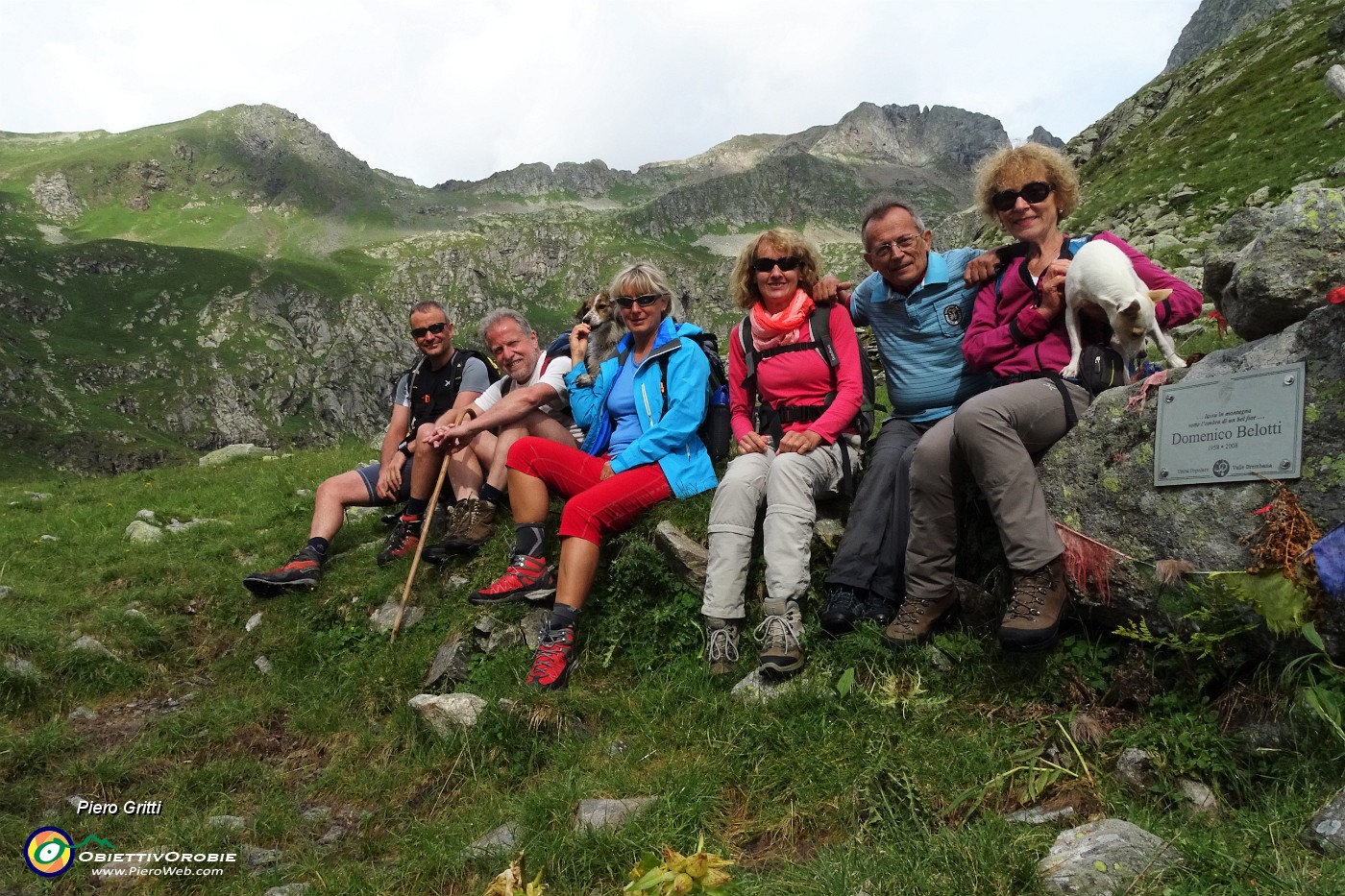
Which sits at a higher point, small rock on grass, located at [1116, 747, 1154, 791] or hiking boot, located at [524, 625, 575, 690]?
small rock on grass, located at [1116, 747, 1154, 791]

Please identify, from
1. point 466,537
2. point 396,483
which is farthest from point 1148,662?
point 396,483

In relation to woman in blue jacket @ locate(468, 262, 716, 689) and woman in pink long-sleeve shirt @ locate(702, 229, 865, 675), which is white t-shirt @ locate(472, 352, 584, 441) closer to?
woman in blue jacket @ locate(468, 262, 716, 689)

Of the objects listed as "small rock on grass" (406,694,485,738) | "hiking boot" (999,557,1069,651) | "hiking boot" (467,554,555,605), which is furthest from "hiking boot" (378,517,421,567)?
"hiking boot" (999,557,1069,651)

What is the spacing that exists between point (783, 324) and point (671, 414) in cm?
137

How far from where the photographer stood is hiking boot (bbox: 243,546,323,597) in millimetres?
8430

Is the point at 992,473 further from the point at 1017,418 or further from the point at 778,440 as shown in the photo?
the point at 778,440

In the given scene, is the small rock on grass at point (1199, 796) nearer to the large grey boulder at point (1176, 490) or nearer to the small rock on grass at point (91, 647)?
the large grey boulder at point (1176, 490)

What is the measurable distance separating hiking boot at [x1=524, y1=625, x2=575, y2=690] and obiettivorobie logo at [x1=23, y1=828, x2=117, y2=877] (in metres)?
2.95

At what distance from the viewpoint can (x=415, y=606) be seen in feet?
26.5

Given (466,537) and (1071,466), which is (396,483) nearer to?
(466,537)

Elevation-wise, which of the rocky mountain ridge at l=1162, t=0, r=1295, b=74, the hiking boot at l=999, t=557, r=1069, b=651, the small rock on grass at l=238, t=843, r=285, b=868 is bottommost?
the small rock on grass at l=238, t=843, r=285, b=868

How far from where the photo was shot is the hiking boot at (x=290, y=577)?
843 cm

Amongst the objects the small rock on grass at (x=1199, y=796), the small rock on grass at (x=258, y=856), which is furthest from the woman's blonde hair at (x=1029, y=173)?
the small rock on grass at (x=258, y=856)

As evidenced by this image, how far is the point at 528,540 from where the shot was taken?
7195 millimetres
